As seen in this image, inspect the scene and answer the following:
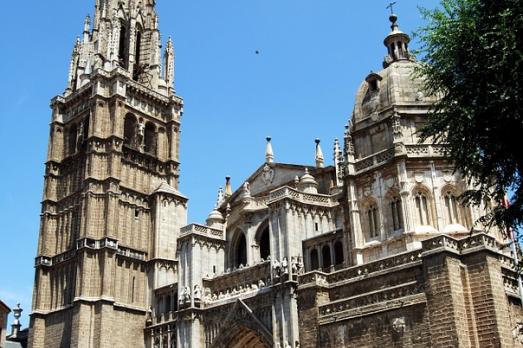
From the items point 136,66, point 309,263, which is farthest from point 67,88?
point 309,263

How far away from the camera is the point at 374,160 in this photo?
35.2 meters


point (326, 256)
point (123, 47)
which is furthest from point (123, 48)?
point (326, 256)

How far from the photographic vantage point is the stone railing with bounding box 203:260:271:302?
40.6 metres

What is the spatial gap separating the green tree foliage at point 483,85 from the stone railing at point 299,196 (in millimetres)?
20168

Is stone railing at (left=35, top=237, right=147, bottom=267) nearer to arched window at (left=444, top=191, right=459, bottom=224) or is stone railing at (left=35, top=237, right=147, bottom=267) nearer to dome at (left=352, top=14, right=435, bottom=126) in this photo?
dome at (left=352, top=14, right=435, bottom=126)

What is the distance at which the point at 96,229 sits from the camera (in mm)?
49188

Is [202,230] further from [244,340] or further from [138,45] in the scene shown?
[138,45]

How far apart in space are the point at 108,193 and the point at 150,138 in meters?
8.34

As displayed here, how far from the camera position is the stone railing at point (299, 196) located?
134ft

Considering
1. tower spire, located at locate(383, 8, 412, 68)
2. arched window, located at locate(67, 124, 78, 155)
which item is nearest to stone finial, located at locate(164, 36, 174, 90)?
arched window, located at locate(67, 124, 78, 155)

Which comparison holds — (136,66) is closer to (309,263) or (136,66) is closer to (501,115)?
(309,263)

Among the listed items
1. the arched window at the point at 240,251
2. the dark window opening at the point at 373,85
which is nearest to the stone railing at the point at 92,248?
the arched window at the point at 240,251

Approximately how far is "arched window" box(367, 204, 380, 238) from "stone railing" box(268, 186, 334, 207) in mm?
6993

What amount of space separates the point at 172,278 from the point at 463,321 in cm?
2966
